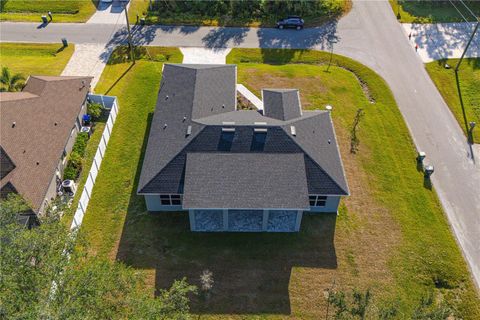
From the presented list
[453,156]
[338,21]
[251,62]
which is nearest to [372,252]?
[453,156]

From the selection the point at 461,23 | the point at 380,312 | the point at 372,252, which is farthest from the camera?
the point at 461,23

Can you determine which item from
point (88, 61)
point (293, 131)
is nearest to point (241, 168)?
point (293, 131)

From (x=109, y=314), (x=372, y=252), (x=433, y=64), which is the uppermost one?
(x=109, y=314)

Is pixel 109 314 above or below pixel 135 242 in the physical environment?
above

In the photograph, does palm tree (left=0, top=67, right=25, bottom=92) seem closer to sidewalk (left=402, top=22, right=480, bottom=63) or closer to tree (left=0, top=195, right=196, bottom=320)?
tree (left=0, top=195, right=196, bottom=320)

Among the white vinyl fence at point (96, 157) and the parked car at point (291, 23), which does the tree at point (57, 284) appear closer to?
the white vinyl fence at point (96, 157)

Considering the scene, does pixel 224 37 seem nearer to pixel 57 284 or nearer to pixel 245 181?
pixel 245 181

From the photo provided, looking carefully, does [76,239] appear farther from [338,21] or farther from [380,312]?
[338,21]
